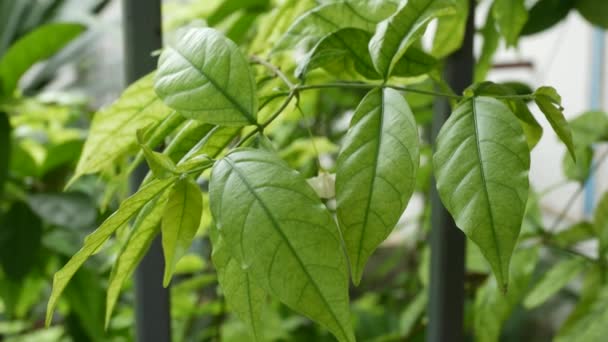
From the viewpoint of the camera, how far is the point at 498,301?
0.54 metres

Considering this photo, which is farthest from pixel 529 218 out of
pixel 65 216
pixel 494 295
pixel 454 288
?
pixel 65 216

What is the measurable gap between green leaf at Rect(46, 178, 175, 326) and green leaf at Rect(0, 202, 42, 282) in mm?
364

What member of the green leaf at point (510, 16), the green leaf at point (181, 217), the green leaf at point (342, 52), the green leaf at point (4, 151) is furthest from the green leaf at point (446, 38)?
the green leaf at point (4, 151)

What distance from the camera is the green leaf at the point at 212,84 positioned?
0.25m

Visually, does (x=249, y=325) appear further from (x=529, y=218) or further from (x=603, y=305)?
A: (x=529, y=218)

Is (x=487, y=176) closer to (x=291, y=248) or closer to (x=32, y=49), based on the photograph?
(x=291, y=248)

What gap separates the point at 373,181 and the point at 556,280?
406 millimetres

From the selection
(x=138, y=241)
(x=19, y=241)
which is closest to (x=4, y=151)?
(x=19, y=241)

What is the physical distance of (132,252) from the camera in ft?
0.88

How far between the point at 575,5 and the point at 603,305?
24 centimetres

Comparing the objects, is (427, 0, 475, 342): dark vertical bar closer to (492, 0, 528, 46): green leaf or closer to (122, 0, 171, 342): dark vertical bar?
(492, 0, 528, 46): green leaf

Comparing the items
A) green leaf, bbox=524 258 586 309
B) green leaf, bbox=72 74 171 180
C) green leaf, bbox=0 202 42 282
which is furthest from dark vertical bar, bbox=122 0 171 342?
green leaf, bbox=524 258 586 309

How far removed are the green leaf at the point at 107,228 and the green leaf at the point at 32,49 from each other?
36 cm

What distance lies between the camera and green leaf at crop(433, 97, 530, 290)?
21cm
